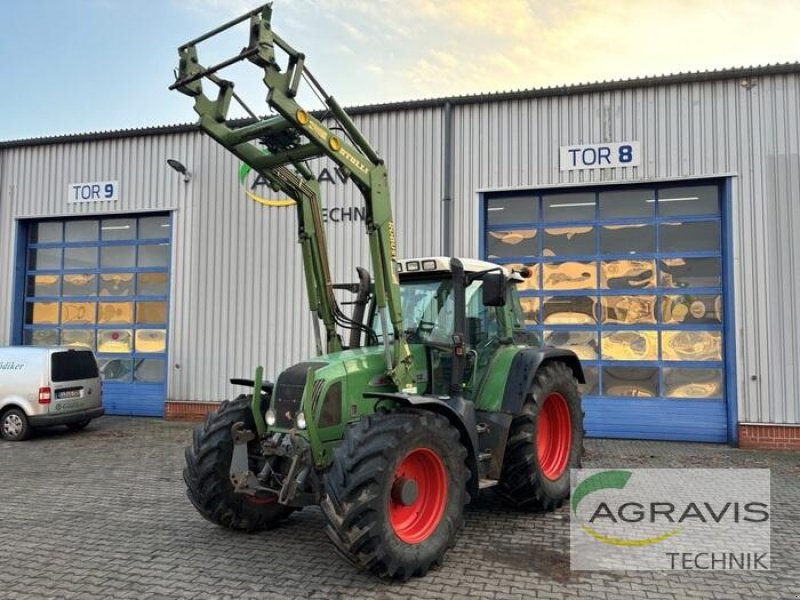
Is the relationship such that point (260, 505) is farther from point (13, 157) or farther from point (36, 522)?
point (13, 157)

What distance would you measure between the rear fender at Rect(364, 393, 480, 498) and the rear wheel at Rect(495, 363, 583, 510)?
0.72 m

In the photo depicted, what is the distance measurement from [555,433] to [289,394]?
128 inches

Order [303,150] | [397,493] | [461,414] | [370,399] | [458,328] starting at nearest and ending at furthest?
[397,493]
[303,150]
[461,414]
[370,399]
[458,328]

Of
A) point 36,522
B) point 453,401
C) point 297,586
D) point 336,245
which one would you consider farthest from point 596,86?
Answer: point 36,522

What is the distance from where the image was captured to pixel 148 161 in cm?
1333

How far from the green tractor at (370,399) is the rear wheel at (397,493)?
1 cm

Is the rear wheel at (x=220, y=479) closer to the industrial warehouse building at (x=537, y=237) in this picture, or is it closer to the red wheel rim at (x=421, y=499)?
the red wheel rim at (x=421, y=499)

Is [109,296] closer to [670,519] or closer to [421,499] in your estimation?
[421,499]

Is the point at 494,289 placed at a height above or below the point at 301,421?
above

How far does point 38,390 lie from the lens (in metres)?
10.8

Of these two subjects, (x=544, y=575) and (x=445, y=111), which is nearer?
(x=544, y=575)

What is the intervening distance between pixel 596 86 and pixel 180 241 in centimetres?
869

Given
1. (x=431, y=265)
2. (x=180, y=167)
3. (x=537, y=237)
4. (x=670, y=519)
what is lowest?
(x=670, y=519)

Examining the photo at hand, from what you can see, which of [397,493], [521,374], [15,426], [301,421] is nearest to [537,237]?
[521,374]
